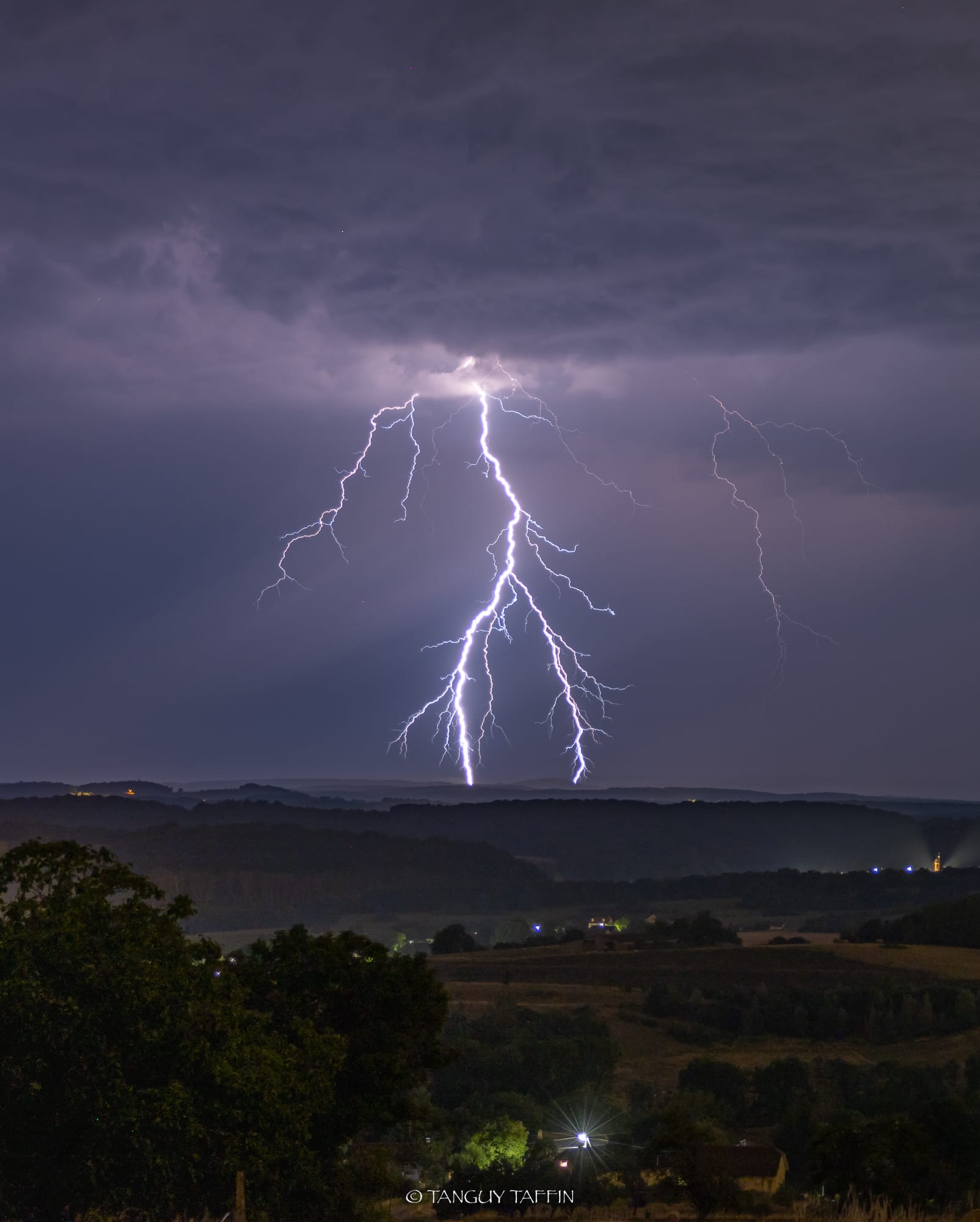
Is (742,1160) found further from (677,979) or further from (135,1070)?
(677,979)

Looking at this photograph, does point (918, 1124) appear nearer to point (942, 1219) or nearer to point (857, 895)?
point (942, 1219)

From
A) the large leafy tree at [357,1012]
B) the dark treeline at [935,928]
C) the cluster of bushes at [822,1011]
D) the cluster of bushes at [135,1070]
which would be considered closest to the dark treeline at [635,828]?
the dark treeline at [935,928]

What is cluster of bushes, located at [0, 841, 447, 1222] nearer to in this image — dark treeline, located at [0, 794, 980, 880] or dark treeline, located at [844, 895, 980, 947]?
dark treeline, located at [844, 895, 980, 947]

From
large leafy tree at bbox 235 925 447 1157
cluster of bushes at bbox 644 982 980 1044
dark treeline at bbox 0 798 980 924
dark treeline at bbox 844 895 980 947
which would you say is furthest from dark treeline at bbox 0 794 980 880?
large leafy tree at bbox 235 925 447 1157

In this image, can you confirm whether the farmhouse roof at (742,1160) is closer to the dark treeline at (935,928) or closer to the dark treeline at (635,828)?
the dark treeline at (935,928)

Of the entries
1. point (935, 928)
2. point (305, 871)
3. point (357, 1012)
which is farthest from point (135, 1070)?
point (305, 871)

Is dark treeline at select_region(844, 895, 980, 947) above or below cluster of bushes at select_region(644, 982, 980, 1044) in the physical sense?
above
